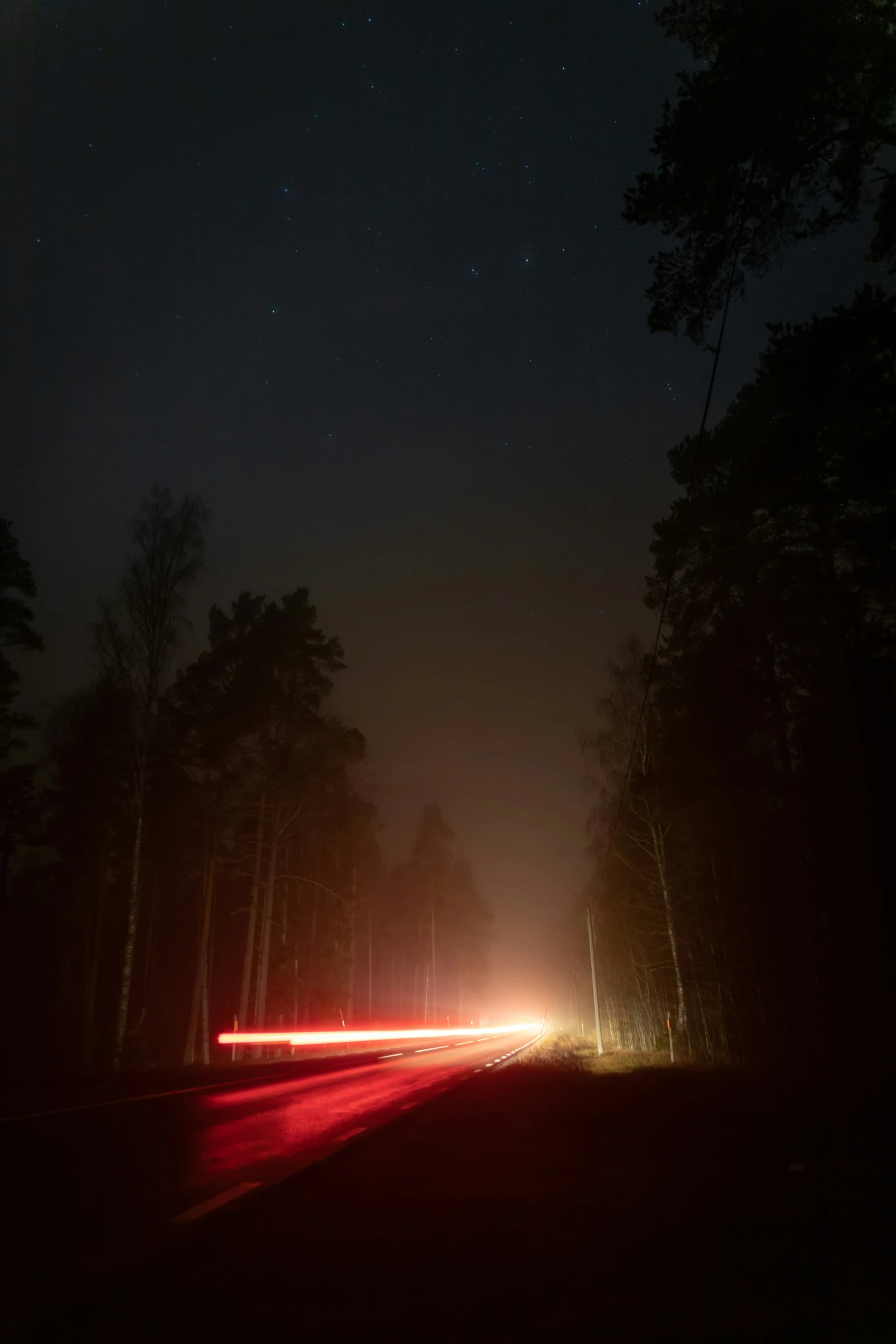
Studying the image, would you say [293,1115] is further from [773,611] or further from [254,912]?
[254,912]

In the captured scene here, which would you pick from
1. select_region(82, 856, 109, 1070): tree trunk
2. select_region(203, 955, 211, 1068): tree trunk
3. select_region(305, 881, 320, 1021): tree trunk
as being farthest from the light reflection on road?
select_region(305, 881, 320, 1021): tree trunk

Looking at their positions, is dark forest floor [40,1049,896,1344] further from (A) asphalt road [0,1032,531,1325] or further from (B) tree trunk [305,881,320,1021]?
(B) tree trunk [305,881,320,1021]

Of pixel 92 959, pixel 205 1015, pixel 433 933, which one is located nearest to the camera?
pixel 205 1015

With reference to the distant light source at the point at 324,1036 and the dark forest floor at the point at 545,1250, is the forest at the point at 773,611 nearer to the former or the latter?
the dark forest floor at the point at 545,1250

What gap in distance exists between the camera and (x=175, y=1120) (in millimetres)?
10172

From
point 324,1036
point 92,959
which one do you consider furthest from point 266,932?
point 324,1036

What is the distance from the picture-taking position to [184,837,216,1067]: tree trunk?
86.7 feet

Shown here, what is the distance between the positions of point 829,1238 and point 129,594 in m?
22.9

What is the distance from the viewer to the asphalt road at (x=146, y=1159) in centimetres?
466

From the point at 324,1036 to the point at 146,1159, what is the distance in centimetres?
3016

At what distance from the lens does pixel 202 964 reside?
26469mm

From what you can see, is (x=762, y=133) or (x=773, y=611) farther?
(x=773, y=611)

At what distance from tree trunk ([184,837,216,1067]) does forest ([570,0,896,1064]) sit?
1379 cm

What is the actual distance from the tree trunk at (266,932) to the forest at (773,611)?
40.4 ft
